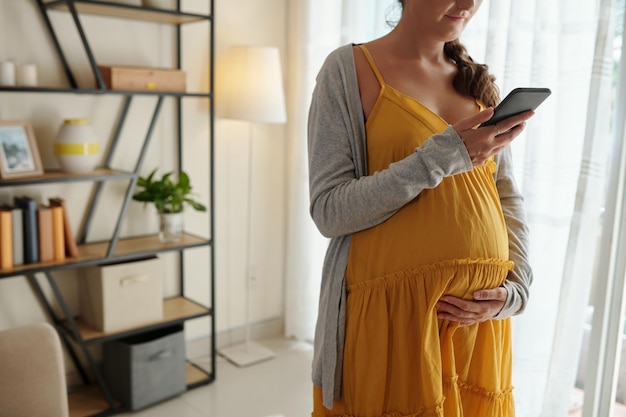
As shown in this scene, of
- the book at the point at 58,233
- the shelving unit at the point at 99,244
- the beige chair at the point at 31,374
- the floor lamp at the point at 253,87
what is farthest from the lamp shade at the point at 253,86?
the beige chair at the point at 31,374

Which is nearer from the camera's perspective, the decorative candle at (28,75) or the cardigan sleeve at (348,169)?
the cardigan sleeve at (348,169)

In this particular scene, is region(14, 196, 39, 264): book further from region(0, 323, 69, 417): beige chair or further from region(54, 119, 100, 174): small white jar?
region(0, 323, 69, 417): beige chair

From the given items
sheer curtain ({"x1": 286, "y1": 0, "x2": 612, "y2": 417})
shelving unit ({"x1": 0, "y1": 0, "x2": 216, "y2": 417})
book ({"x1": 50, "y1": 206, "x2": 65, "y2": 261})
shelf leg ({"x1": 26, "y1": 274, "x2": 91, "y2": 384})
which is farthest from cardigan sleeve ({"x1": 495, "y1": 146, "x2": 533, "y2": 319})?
shelf leg ({"x1": 26, "y1": 274, "x2": 91, "y2": 384})

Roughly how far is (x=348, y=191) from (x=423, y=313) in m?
0.27

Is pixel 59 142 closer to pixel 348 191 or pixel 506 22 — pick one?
pixel 348 191

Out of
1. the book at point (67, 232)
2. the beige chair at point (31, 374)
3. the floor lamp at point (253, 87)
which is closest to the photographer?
the beige chair at point (31, 374)

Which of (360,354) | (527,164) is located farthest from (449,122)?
(527,164)

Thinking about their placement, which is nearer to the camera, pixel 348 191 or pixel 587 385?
pixel 348 191

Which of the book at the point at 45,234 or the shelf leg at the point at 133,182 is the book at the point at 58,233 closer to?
the book at the point at 45,234

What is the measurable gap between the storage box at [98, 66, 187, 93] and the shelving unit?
4 centimetres

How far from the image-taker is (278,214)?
3236mm

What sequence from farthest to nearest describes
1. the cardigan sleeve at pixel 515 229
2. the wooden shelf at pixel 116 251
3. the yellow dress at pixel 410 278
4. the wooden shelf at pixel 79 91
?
the wooden shelf at pixel 116 251 → the wooden shelf at pixel 79 91 → the cardigan sleeve at pixel 515 229 → the yellow dress at pixel 410 278

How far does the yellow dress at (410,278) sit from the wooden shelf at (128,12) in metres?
1.39

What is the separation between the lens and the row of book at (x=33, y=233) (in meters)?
2.13
